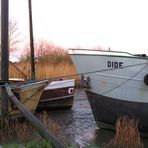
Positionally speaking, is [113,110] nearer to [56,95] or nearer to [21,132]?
[21,132]

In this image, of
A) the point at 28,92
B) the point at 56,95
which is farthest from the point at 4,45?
the point at 56,95

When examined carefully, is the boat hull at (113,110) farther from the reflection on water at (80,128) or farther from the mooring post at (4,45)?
the mooring post at (4,45)

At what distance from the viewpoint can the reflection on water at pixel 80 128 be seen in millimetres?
10716

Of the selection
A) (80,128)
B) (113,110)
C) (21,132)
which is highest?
(113,110)

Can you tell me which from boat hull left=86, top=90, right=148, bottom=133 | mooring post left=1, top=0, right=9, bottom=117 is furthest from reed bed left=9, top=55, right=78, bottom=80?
mooring post left=1, top=0, right=9, bottom=117

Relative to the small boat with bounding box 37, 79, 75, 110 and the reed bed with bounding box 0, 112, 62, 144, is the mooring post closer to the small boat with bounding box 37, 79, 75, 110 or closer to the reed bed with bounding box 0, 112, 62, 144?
the reed bed with bounding box 0, 112, 62, 144

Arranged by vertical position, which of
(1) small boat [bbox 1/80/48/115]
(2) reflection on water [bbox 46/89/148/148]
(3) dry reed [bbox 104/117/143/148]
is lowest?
(2) reflection on water [bbox 46/89/148/148]

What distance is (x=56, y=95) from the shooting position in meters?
17.0

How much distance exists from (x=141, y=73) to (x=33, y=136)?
3482 millimetres

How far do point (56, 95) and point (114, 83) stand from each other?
580 centimetres

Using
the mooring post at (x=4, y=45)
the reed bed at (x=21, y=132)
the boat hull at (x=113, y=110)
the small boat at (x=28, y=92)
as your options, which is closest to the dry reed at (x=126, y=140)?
the reed bed at (x=21, y=132)

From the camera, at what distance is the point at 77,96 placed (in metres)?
21.4

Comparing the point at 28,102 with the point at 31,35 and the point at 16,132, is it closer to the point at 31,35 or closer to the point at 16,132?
the point at 16,132

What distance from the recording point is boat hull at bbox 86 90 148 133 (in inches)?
440
